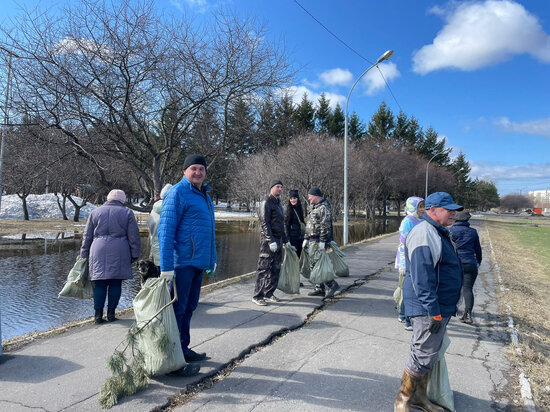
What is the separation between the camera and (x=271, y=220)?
5.83 metres

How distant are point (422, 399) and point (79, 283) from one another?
4.46m

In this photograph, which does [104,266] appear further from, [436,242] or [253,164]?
[253,164]

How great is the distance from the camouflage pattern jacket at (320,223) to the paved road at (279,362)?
1.21 m

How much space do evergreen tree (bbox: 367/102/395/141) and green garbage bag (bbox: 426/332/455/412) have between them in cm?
5017

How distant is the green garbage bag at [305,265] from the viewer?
260 inches

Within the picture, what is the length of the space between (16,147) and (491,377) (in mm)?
8724

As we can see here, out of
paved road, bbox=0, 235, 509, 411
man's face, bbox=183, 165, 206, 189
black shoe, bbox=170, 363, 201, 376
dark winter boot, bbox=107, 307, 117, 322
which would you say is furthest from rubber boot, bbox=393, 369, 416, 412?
dark winter boot, bbox=107, 307, 117, 322

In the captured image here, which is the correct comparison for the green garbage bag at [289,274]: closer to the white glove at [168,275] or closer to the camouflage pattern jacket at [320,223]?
the camouflage pattern jacket at [320,223]

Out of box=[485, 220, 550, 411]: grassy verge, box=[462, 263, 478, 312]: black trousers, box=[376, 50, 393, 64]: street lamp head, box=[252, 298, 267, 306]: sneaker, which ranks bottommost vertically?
box=[485, 220, 550, 411]: grassy verge

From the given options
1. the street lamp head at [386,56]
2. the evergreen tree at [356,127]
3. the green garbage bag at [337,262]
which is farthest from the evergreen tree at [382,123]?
the green garbage bag at [337,262]

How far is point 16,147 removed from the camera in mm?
6996

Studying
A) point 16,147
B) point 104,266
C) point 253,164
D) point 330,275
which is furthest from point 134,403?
point 253,164

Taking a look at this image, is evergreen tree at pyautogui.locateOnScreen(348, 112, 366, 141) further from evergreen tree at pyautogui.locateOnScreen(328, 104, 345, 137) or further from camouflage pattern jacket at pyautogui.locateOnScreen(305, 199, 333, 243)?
camouflage pattern jacket at pyautogui.locateOnScreen(305, 199, 333, 243)

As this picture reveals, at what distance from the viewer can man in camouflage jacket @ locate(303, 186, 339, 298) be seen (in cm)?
624
